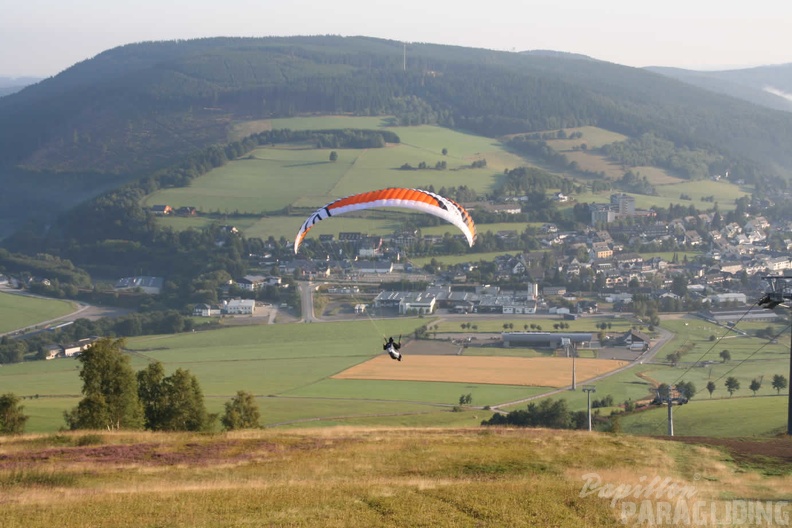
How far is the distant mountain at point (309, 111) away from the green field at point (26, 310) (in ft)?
137

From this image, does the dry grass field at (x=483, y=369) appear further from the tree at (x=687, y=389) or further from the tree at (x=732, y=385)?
the tree at (x=732, y=385)

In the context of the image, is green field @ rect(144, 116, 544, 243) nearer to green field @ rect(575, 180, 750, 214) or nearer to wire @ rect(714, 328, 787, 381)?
green field @ rect(575, 180, 750, 214)

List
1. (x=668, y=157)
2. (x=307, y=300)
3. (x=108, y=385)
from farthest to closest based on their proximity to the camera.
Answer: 1. (x=668, y=157)
2. (x=307, y=300)
3. (x=108, y=385)

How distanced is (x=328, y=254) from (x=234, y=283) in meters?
10.5

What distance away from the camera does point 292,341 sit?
61281 mm

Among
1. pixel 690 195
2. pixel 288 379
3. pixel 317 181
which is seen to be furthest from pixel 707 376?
pixel 690 195

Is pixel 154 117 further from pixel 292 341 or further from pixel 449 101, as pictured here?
pixel 292 341

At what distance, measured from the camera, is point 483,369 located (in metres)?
50.7

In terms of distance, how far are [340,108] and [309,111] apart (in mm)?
4950

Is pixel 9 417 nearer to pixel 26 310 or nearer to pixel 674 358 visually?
pixel 674 358

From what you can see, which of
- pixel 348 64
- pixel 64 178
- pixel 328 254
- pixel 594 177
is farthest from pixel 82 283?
pixel 348 64

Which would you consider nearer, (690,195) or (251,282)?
(251,282)

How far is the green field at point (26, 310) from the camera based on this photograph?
71.4m

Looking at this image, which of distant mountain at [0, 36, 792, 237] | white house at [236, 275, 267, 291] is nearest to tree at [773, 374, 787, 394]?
white house at [236, 275, 267, 291]
